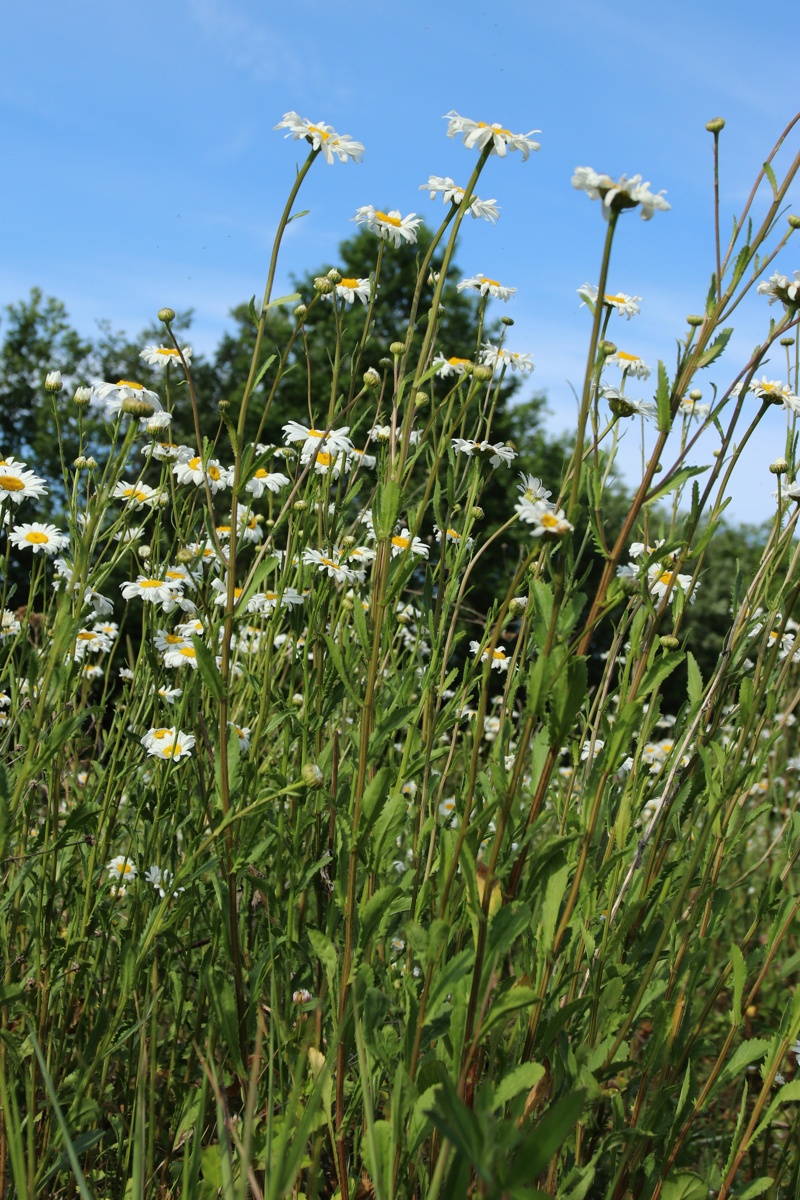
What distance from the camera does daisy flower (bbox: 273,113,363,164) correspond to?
5.29 feet

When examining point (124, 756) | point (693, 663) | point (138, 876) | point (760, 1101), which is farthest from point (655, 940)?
point (124, 756)

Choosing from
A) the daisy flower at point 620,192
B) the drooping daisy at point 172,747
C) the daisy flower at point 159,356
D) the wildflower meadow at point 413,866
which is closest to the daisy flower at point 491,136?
the wildflower meadow at point 413,866

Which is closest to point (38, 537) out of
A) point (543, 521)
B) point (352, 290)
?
point (352, 290)

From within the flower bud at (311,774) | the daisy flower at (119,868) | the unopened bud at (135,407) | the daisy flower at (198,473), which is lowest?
the daisy flower at (119,868)

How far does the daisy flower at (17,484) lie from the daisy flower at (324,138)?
2.98ft

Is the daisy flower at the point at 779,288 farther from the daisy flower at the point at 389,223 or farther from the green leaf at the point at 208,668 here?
the green leaf at the point at 208,668

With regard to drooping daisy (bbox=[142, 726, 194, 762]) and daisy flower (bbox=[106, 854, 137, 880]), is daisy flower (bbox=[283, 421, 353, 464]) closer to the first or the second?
drooping daisy (bbox=[142, 726, 194, 762])

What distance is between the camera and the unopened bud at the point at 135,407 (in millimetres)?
1707

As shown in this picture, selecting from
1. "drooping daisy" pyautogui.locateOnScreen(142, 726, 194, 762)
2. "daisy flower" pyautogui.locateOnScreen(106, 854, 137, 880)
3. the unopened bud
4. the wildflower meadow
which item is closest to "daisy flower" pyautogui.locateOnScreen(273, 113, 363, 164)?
the wildflower meadow

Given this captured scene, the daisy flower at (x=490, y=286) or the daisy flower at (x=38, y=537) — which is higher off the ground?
the daisy flower at (x=490, y=286)

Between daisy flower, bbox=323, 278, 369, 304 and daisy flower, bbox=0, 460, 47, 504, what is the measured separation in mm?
842

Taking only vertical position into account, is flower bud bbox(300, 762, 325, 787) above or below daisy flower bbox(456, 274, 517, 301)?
below

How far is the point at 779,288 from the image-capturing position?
5.47 ft

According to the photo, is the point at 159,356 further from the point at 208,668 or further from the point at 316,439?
the point at 208,668
